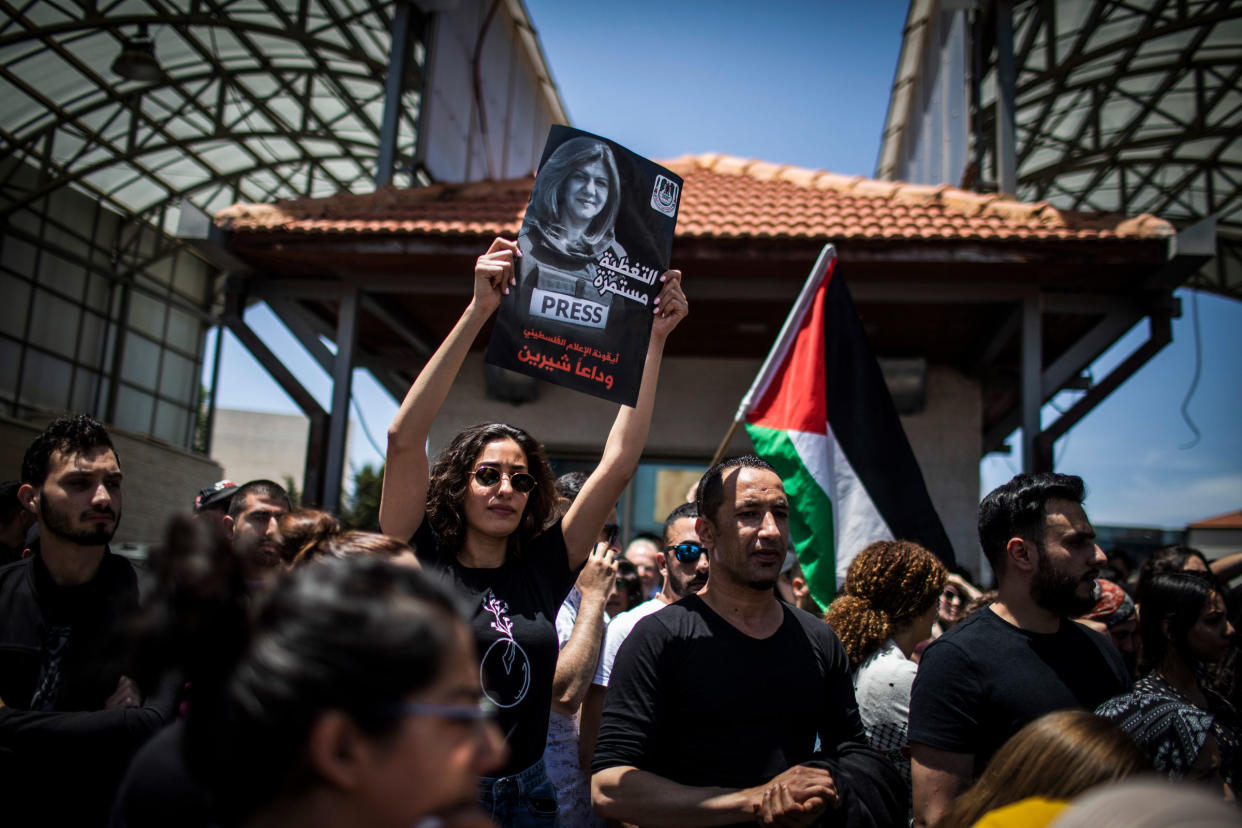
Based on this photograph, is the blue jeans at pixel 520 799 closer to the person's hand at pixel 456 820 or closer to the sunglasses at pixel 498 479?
the sunglasses at pixel 498 479

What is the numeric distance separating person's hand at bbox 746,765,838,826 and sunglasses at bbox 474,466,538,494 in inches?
40.9

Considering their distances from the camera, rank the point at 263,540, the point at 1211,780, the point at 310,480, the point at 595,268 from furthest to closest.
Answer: the point at 310,480, the point at 263,540, the point at 595,268, the point at 1211,780

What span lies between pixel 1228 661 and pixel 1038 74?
39.6 ft

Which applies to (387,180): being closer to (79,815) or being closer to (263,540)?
(263,540)

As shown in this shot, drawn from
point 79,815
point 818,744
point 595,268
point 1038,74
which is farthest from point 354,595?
point 1038,74

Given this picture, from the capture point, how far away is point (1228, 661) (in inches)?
148

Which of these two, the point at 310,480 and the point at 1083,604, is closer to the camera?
the point at 1083,604

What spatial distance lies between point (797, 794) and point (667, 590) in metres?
1.57

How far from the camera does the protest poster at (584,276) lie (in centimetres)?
299

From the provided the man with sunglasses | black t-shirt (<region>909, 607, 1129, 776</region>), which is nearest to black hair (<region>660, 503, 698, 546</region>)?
the man with sunglasses

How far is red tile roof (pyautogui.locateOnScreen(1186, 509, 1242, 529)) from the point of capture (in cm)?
1781

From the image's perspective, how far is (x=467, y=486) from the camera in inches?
106

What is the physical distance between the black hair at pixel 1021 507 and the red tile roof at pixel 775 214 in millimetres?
4241

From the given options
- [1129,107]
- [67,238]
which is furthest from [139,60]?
[1129,107]
